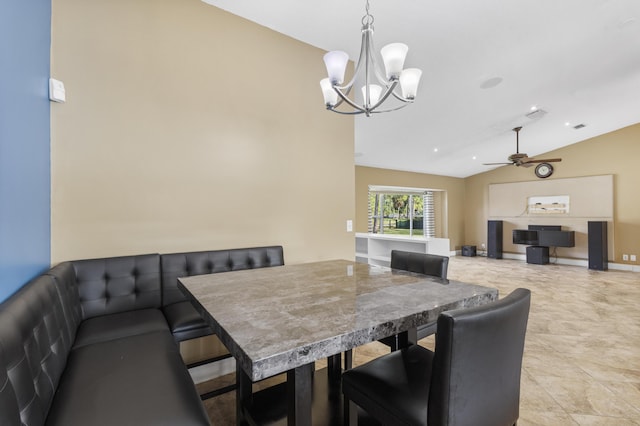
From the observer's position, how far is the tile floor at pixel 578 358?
200 centimetres

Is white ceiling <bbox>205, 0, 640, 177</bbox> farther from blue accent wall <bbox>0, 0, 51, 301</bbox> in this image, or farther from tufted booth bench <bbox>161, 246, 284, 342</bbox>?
tufted booth bench <bbox>161, 246, 284, 342</bbox>

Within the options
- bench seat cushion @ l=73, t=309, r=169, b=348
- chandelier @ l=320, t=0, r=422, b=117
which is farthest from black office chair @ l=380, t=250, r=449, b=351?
bench seat cushion @ l=73, t=309, r=169, b=348

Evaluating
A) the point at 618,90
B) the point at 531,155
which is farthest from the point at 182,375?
the point at 531,155

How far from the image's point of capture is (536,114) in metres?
5.45

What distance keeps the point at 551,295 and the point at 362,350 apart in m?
3.89

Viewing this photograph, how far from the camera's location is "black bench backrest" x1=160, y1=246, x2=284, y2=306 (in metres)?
2.35

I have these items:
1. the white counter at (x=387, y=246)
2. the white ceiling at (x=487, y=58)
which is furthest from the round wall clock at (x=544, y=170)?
the white counter at (x=387, y=246)

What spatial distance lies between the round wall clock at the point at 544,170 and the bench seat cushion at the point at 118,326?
31.4 feet

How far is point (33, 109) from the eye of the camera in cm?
175

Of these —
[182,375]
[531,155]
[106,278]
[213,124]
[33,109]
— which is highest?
[531,155]

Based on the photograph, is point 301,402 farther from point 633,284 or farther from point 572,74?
point 633,284

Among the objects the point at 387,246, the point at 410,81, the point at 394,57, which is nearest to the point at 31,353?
the point at 394,57

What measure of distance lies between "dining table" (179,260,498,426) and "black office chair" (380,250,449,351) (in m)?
0.37

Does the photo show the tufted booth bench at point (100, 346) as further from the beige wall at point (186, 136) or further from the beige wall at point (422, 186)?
the beige wall at point (422, 186)
